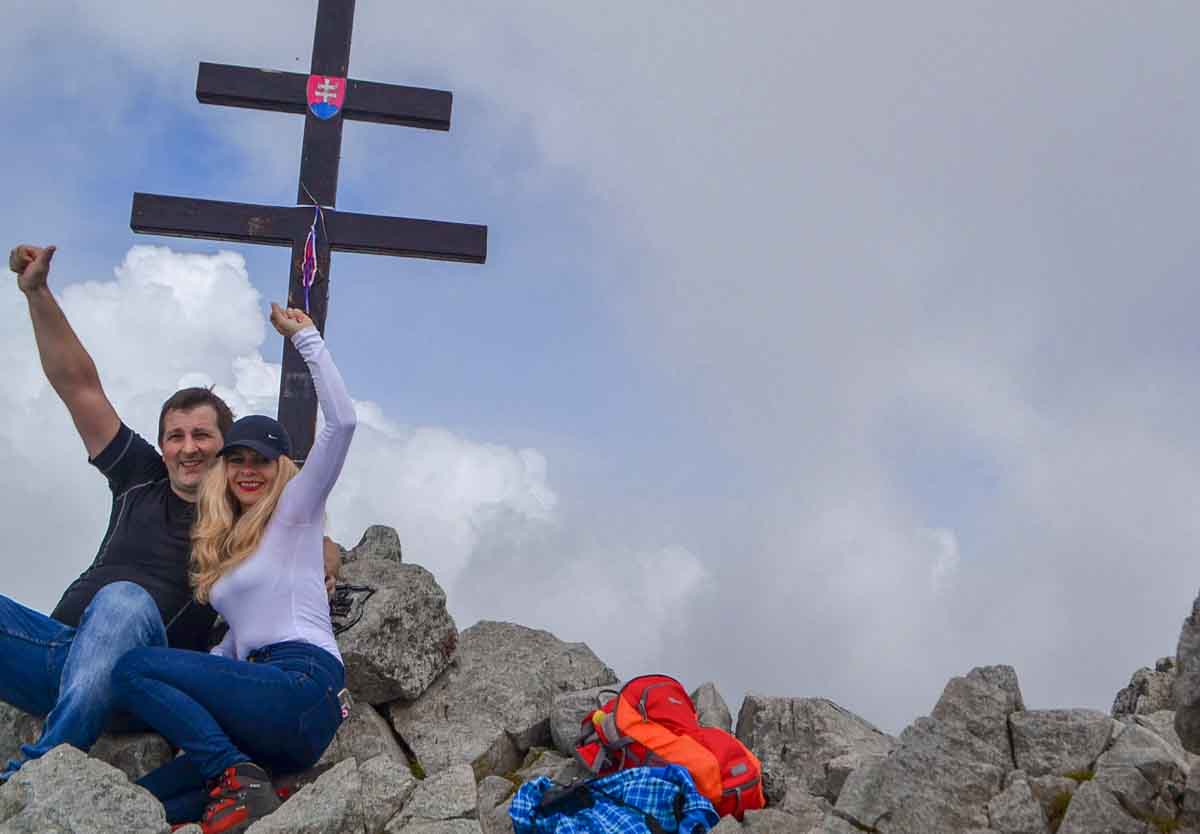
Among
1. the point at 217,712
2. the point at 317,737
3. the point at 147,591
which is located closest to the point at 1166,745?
the point at 317,737

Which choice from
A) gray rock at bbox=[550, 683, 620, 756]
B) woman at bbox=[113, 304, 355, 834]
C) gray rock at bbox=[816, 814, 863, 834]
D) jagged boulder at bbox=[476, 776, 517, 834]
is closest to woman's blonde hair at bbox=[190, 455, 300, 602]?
woman at bbox=[113, 304, 355, 834]

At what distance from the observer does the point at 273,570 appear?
257 inches

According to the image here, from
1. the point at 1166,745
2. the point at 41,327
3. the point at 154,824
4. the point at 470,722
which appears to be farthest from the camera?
the point at 470,722

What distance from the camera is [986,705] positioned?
21.8 ft

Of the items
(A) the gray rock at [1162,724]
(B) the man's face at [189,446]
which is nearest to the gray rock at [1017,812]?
(A) the gray rock at [1162,724]

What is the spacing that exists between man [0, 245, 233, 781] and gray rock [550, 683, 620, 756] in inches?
96.0

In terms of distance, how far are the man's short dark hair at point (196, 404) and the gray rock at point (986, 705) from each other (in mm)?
4377

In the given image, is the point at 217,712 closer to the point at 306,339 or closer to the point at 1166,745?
the point at 306,339

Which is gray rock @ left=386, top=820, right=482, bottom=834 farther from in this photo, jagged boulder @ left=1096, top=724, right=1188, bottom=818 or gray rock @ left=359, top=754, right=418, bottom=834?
jagged boulder @ left=1096, top=724, right=1188, bottom=818

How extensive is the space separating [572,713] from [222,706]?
9.19 feet

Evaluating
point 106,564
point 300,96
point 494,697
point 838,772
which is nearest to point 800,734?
point 838,772

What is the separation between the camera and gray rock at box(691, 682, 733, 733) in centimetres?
862

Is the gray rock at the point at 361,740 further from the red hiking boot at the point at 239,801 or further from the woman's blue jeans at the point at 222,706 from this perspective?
the red hiking boot at the point at 239,801

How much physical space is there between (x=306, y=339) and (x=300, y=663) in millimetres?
1699
